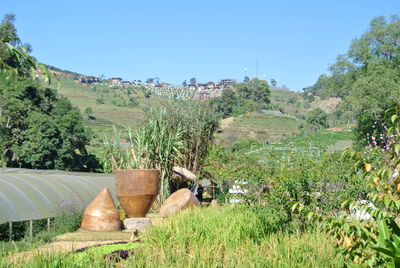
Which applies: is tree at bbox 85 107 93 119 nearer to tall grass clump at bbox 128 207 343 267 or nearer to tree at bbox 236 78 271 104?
tree at bbox 236 78 271 104

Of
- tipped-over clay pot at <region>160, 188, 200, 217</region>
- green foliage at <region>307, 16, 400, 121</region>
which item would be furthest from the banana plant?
green foliage at <region>307, 16, 400, 121</region>

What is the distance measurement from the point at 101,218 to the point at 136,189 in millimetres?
1842

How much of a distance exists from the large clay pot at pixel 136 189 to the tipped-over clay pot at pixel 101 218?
116 centimetres

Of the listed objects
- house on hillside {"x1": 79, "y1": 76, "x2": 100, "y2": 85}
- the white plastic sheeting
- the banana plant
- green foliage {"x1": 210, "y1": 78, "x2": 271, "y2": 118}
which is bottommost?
the white plastic sheeting

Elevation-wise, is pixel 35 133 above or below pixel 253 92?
below

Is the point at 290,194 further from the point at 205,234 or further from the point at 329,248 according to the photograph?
the point at 329,248

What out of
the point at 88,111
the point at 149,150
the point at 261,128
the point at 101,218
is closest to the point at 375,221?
the point at 101,218

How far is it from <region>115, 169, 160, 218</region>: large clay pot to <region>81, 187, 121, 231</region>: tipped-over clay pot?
1.16 meters

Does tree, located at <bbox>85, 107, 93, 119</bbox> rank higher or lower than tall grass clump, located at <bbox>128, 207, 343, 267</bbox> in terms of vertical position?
higher

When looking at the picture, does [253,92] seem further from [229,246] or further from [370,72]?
[229,246]

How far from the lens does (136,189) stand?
51.9 ft

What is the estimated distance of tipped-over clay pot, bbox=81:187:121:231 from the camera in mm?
14234

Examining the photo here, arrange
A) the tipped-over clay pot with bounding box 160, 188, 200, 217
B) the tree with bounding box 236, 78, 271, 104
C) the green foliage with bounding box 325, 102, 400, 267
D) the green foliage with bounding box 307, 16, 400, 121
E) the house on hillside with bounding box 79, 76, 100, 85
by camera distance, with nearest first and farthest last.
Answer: the green foliage with bounding box 325, 102, 400, 267, the tipped-over clay pot with bounding box 160, 188, 200, 217, the green foliage with bounding box 307, 16, 400, 121, the tree with bounding box 236, 78, 271, 104, the house on hillside with bounding box 79, 76, 100, 85

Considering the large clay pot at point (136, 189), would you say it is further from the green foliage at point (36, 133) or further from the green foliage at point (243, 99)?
the green foliage at point (243, 99)
